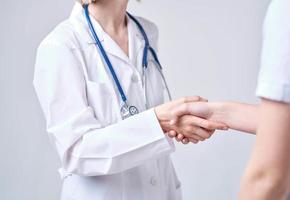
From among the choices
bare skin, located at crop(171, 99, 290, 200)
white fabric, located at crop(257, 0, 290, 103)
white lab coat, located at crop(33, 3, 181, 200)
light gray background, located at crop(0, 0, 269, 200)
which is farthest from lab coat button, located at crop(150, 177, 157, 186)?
light gray background, located at crop(0, 0, 269, 200)

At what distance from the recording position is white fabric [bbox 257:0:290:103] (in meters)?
0.69

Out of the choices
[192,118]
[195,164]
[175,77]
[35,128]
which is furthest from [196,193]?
[192,118]

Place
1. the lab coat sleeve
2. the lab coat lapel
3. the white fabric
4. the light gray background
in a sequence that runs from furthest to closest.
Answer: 1. the light gray background
2. the lab coat lapel
3. the lab coat sleeve
4. the white fabric

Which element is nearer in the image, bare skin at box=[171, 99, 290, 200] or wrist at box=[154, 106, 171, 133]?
bare skin at box=[171, 99, 290, 200]

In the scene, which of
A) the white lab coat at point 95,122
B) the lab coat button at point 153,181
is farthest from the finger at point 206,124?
the lab coat button at point 153,181

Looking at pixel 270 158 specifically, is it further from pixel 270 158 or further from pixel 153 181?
pixel 153 181

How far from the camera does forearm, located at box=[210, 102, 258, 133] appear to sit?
1.32 m

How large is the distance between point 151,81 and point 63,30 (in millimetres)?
321

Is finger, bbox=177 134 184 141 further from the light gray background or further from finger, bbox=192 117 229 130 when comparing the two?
the light gray background

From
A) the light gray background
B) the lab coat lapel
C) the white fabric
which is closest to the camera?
the white fabric

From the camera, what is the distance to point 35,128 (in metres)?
2.19

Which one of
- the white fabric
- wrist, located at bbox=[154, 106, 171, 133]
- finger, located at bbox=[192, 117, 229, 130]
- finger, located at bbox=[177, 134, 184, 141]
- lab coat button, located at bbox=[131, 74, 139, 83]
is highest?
the white fabric

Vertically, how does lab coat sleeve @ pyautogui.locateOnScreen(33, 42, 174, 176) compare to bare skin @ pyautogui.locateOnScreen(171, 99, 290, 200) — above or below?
below

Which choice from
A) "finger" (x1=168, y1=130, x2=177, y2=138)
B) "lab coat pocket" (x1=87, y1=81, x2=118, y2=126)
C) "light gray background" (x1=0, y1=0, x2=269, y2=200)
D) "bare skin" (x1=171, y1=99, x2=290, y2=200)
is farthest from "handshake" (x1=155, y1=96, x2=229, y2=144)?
"light gray background" (x1=0, y1=0, x2=269, y2=200)
